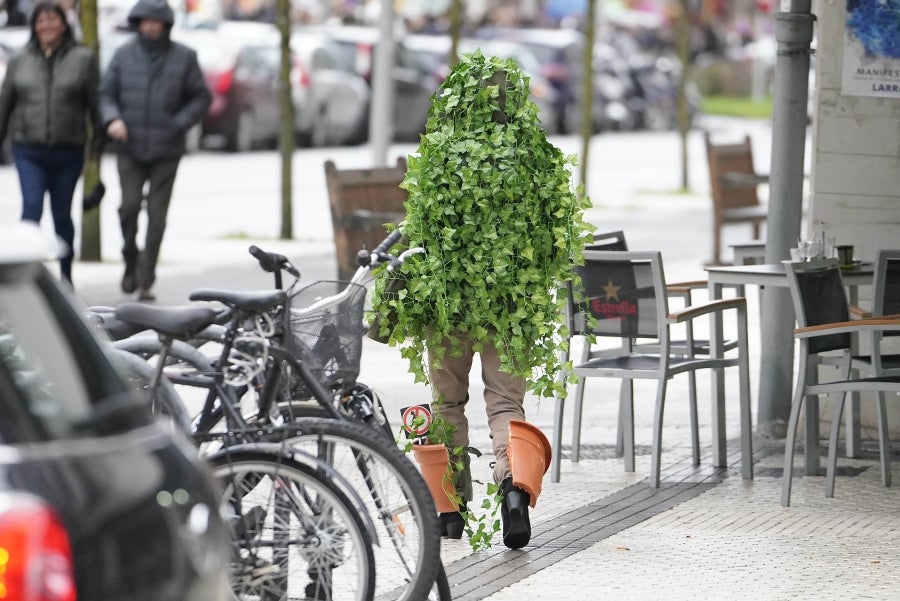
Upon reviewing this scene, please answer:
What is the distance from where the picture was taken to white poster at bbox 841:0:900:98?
8922mm

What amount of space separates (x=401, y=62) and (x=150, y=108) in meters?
17.9

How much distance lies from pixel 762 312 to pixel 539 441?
2802mm

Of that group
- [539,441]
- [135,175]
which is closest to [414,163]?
[539,441]

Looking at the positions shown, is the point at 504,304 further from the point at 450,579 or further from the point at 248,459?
the point at 248,459

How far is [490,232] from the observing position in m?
6.43

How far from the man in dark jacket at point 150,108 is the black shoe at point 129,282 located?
251 mm

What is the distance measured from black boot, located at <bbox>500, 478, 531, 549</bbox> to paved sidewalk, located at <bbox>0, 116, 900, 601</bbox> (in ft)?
0.20

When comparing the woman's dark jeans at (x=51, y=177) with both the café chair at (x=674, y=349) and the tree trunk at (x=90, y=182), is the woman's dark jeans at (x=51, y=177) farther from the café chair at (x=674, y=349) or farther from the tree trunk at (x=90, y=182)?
the café chair at (x=674, y=349)

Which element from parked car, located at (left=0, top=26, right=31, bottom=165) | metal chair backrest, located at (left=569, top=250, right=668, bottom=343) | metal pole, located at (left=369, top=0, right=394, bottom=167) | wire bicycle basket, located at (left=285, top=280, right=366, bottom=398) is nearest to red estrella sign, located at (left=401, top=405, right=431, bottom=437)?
wire bicycle basket, located at (left=285, top=280, right=366, bottom=398)

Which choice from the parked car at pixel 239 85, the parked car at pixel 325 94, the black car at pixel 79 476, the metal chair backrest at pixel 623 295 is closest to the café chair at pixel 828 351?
the metal chair backrest at pixel 623 295

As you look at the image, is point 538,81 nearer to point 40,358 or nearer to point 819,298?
point 819,298

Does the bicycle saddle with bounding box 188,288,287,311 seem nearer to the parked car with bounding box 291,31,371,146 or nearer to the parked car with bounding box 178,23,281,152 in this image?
the parked car with bounding box 178,23,281,152

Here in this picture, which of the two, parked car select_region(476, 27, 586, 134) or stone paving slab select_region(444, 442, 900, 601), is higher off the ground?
parked car select_region(476, 27, 586, 134)

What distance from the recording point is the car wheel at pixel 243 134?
90.6ft
